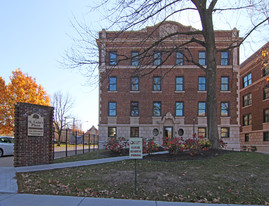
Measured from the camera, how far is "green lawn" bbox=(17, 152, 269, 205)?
5395 mm

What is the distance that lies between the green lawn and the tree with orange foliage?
20858 mm

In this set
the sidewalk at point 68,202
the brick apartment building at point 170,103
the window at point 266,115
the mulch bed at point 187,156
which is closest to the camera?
the sidewalk at point 68,202

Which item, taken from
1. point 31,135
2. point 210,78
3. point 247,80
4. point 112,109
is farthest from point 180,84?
point 31,135

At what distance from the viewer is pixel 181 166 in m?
7.58

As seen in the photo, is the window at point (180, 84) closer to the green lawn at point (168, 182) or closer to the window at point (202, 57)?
the window at point (202, 57)

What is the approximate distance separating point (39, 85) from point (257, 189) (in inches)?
1113

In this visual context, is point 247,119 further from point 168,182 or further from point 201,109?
point 168,182

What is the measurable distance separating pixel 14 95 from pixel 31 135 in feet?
63.6

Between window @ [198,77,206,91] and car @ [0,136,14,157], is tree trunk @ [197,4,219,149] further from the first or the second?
car @ [0,136,14,157]

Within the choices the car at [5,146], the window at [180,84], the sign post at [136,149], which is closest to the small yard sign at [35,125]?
the sign post at [136,149]

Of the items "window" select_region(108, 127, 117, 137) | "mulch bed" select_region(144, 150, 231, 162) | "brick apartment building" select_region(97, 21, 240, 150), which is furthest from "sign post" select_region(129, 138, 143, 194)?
"window" select_region(108, 127, 117, 137)

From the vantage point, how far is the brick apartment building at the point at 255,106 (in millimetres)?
26531

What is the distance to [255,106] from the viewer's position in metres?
28.9

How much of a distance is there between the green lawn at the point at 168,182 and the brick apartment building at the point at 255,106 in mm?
21530
